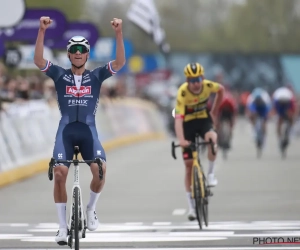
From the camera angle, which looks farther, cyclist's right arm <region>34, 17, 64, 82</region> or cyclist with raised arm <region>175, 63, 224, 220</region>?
cyclist with raised arm <region>175, 63, 224, 220</region>

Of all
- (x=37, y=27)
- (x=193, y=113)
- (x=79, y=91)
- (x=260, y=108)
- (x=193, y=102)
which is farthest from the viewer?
(x=260, y=108)

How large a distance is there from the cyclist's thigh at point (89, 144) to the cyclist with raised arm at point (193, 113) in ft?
10.0

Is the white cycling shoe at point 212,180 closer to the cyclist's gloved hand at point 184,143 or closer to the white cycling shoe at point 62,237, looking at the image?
the cyclist's gloved hand at point 184,143

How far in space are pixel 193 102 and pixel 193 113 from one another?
214 mm

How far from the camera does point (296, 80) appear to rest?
91.8m

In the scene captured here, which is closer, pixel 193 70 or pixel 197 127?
pixel 193 70

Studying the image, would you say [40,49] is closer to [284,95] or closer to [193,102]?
[193,102]

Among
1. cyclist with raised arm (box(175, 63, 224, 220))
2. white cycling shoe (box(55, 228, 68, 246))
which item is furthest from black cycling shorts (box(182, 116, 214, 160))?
white cycling shoe (box(55, 228, 68, 246))

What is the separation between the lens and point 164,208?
Result: 17.0m

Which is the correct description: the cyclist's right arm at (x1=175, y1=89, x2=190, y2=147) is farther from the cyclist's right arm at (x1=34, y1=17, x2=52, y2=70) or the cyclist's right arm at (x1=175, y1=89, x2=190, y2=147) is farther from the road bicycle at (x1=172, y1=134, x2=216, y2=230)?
the cyclist's right arm at (x1=34, y1=17, x2=52, y2=70)

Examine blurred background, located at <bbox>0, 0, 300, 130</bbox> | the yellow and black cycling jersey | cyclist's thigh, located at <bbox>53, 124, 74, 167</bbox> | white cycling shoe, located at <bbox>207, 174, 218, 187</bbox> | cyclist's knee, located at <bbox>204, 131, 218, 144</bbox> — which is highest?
blurred background, located at <bbox>0, 0, 300, 130</bbox>

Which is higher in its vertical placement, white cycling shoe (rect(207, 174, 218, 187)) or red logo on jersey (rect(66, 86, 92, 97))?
red logo on jersey (rect(66, 86, 92, 97))

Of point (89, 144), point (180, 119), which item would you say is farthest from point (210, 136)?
point (89, 144)

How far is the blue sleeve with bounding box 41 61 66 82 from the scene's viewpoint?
11555 millimetres
